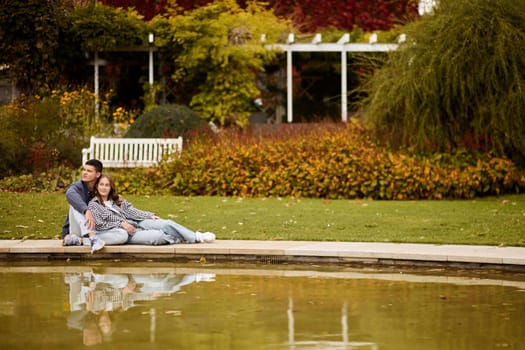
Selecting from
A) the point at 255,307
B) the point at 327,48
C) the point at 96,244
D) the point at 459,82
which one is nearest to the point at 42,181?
the point at 96,244

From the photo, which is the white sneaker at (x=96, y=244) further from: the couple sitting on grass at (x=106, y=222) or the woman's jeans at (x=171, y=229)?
the woman's jeans at (x=171, y=229)

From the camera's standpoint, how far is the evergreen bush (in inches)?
763

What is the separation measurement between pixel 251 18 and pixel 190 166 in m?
9.28

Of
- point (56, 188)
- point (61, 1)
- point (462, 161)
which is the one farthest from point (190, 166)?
point (61, 1)

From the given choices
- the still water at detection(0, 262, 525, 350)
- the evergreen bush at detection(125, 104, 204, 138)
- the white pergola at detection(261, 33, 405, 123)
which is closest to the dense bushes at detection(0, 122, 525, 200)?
the evergreen bush at detection(125, 104, 204, 138)

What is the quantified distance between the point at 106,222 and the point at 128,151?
847cm

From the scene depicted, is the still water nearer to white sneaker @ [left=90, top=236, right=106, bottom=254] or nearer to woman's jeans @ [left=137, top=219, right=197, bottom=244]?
white sneaker @ [left=90, top=236, right=106, bottom=254]

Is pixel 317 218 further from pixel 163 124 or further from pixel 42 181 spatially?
pixel 163 124

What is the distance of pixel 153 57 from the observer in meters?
27.9

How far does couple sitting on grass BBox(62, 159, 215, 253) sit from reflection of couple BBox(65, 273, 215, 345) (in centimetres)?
106

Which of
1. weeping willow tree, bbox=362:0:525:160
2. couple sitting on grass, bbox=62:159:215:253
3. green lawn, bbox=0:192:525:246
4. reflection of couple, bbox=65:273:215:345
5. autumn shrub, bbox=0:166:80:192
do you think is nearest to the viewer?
reflection of couple, bbox=65:273:215:345

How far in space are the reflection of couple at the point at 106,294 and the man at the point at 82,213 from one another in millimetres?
985

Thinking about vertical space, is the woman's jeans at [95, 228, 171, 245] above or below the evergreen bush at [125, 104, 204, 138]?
below

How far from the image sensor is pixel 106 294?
324 inches
